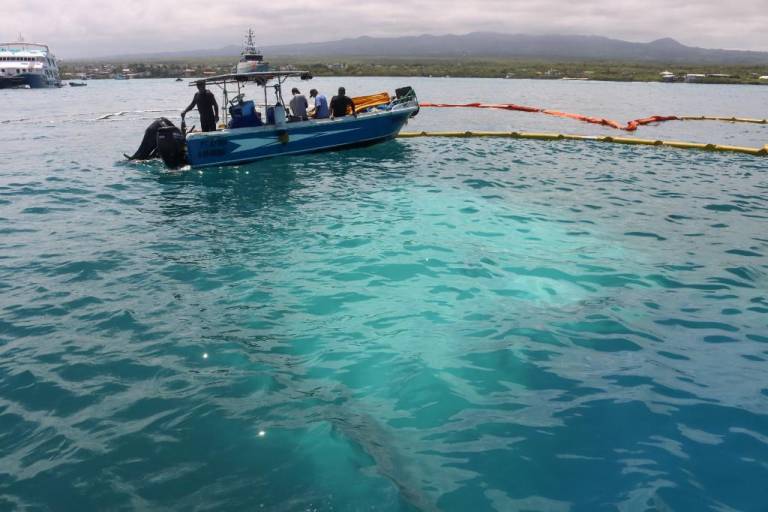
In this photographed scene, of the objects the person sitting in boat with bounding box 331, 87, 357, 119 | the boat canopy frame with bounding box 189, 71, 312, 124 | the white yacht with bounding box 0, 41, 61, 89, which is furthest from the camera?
the white yacht with bounding box 0, 41, 61, 89

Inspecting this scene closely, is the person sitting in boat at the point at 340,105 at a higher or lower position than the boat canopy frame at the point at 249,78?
lower

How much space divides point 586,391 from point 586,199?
10804 mm

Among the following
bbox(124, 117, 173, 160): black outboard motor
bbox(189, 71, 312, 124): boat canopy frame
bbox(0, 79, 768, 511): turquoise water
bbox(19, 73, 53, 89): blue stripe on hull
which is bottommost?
bbox(0, 79, 768, 511): turquoise water

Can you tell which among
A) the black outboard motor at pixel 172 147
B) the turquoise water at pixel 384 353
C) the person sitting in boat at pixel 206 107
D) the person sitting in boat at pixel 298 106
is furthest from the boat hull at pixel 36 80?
the turquoise water at pixel 384 353

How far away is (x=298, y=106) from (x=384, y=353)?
54.7 feet

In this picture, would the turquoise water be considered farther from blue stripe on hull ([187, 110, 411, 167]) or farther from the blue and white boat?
blue stripe on hull ([187, 110, 411, 167])

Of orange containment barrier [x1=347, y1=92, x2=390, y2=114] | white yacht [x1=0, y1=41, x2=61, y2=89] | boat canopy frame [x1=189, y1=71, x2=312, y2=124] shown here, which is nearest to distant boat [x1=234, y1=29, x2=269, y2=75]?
boat canopy frame [x1=189, y1=71, x2=312, y2=124]

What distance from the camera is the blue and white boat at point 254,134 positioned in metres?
19.8

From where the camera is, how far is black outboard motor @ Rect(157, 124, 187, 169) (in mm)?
19641

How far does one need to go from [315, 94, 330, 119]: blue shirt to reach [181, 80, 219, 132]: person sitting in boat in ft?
14.9

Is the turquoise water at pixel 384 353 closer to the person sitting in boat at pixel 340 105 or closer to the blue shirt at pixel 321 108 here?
the blue shirt at pixel 321 108

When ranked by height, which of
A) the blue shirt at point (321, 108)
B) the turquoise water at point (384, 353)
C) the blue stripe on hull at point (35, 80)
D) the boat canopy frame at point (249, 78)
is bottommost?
the turquoise water at point (384, 353)

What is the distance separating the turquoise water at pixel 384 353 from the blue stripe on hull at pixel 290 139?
4879 millimetres

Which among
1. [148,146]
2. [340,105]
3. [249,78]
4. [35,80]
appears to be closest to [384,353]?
[249,78]
